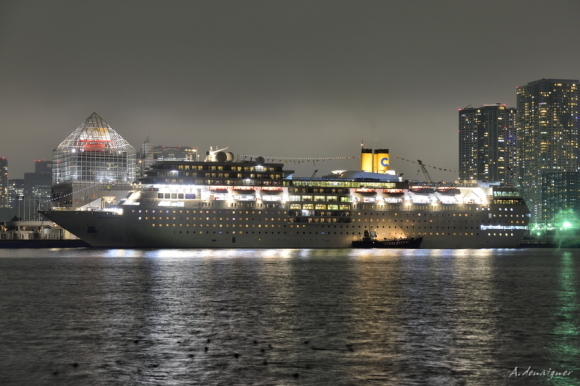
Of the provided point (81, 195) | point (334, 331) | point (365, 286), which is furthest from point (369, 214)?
point (334, 331)

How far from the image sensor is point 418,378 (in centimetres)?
2491

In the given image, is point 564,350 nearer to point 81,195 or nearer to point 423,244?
point 423,244

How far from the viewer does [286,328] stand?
1364 inches

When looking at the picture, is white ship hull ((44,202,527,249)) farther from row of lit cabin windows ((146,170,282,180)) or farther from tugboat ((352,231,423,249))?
row of lit cabin windows ((146,170,282,180))

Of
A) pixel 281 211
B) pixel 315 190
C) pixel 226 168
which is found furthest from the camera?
pixel 315 190

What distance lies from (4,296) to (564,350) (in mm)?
32684

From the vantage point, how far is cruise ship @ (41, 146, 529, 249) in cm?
9944

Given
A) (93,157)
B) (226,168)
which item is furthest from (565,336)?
(93,157)

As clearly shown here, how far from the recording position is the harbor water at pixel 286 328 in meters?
25.5

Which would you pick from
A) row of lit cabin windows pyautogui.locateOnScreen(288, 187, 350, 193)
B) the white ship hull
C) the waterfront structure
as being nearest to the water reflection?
the white ship hull

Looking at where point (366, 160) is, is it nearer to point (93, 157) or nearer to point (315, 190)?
point (315, 190)

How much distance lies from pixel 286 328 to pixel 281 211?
6919 centimetres

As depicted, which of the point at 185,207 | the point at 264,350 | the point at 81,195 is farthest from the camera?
the point at 81,195

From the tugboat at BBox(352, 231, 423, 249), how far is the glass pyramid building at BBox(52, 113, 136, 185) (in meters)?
73.0
